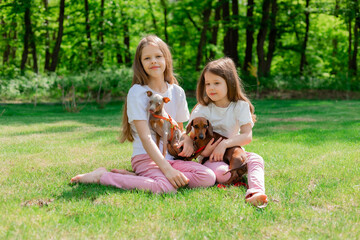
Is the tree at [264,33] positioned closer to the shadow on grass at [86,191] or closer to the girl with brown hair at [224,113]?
the girl with brown hair at [224,113]

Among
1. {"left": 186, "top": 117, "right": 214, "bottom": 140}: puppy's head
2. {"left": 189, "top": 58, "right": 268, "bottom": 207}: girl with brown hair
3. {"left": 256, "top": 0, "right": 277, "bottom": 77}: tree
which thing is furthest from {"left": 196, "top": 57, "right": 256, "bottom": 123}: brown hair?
{"left": 256, "top": 0, "right": 277, "bottom": 77}: tree

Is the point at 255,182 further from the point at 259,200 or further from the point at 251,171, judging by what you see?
the point at 259,200

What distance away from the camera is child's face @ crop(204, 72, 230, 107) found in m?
4.00

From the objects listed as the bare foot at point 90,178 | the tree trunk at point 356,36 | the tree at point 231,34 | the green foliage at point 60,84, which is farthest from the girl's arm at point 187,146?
the tree trunk at point 356,36

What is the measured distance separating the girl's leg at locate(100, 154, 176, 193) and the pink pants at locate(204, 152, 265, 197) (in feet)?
1.88

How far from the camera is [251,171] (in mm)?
3645

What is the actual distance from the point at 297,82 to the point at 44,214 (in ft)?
67.0

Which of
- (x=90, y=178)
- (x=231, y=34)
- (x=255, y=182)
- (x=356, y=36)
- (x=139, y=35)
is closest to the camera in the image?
(x=255, y=182)

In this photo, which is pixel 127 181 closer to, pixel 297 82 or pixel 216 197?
pixel 216 197

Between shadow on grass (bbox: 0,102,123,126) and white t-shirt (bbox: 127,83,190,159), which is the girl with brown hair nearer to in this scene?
white t-shirt (bbox: 127,83,190,159)

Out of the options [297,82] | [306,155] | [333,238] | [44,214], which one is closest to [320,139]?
[306,155]

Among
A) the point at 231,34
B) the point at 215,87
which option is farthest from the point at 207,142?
the point at 231,34

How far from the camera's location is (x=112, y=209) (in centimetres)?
296

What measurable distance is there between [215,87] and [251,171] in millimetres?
1028
